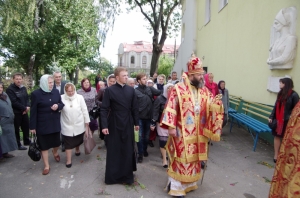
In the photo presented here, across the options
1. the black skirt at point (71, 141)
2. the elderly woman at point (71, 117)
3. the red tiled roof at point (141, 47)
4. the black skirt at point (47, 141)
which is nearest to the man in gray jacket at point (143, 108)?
the elderly woman at point (71, 117)

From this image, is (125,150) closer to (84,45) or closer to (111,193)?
(111,193)

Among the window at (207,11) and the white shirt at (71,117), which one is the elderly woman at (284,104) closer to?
the white shirt at (71,117)

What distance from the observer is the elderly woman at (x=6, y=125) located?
4.68 meters

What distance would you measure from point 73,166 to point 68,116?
1.02 m

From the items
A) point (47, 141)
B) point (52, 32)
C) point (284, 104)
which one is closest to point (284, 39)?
point (284, 104)

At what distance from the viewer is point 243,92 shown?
795cm

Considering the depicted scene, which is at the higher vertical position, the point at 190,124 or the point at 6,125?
the point at 190,124

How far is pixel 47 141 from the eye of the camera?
4.18m

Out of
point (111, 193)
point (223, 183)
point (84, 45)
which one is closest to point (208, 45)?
point (84, 45)

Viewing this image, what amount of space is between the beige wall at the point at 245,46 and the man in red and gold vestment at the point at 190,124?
9.79 ft

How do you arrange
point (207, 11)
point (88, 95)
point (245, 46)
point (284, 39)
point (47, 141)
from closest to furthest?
point (47, 141) < point (284, 39) < point (88, 95) < point (245, 46) < point (207, 11)

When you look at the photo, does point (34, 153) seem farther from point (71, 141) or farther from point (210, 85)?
point (210, 85)

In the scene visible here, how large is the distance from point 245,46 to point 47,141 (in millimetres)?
6590

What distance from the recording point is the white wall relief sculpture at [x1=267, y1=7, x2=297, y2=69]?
16.9 feet
